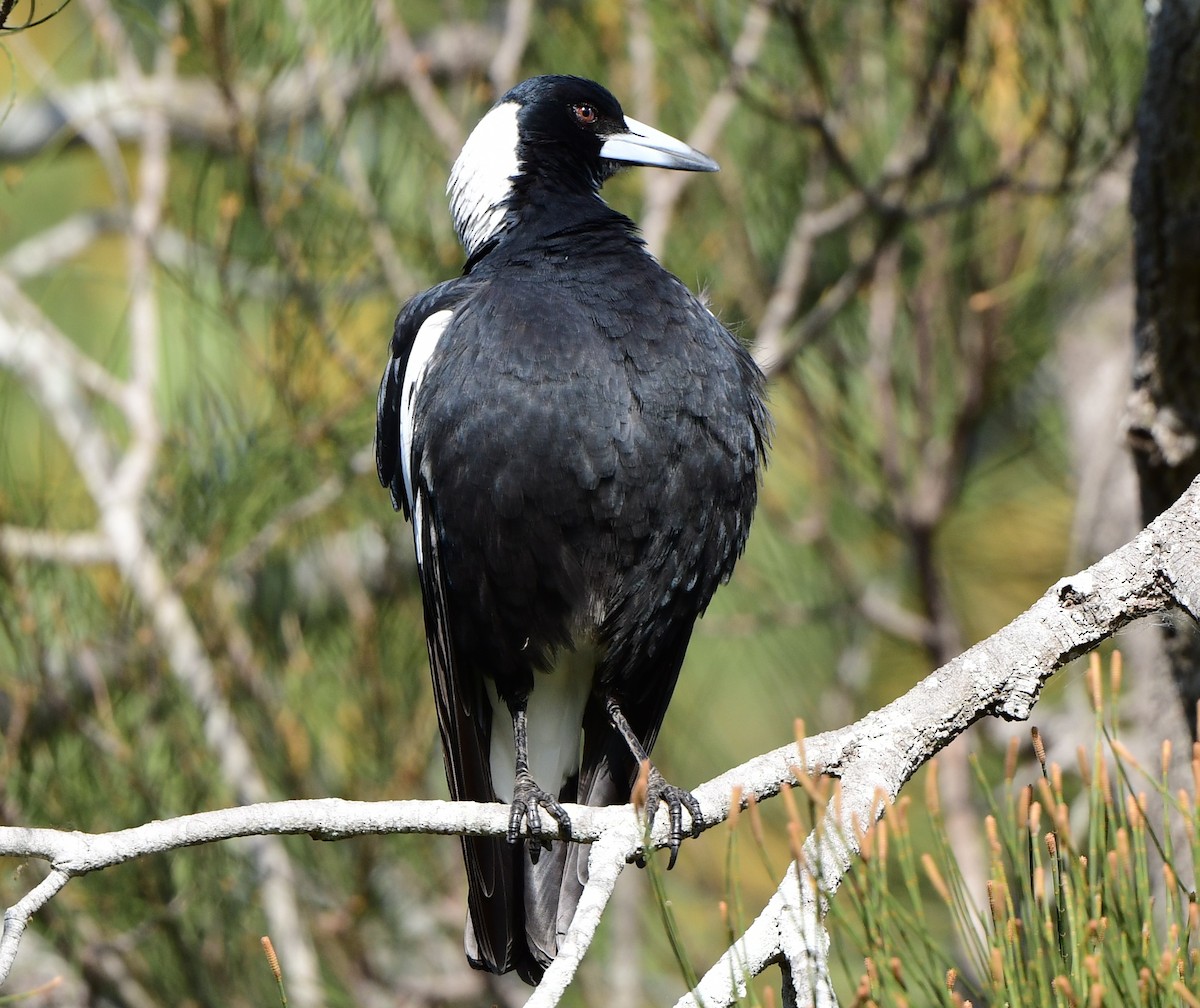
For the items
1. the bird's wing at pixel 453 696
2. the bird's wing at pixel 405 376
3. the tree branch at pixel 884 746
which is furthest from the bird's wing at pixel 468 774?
the tree branch at pixel 884 746

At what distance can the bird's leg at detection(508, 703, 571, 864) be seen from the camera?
1924 mm

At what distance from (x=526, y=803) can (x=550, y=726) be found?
0.55m

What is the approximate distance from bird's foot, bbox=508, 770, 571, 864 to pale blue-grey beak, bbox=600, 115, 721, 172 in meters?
1.29

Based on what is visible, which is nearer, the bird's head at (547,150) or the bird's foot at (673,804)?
the bird's foot at (673,804)

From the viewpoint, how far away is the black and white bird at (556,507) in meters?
2.26

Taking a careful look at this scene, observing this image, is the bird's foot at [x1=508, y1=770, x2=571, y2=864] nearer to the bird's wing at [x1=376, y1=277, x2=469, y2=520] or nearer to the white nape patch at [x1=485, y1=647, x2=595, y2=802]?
the white nape patch at [x1=485, y1=647, x2=595, y2=802]

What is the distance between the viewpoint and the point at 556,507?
2271 mm

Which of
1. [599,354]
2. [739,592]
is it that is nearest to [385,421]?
[599,354]

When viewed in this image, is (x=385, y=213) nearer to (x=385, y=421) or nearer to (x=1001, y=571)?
(x=385, y=421)

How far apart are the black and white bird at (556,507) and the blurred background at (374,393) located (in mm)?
732

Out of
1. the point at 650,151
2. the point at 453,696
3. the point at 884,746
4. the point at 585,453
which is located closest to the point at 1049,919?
the point at 884,746

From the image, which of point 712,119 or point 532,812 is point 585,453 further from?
point 712,119

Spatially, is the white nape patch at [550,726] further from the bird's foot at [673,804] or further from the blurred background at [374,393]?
the blurred background at [374,393]

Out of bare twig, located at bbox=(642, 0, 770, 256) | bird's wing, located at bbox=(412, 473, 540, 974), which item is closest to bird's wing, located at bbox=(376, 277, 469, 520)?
bird's wing, located at bbox=(412, 473, 540, 974)
